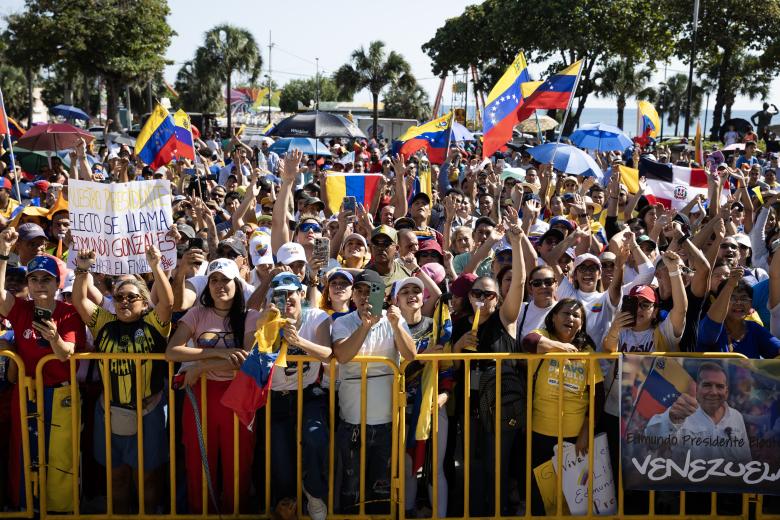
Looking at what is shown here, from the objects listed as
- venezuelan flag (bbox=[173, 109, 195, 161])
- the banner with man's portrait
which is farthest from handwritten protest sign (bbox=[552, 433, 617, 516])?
venezuelan flag (bbox=[173, 109, 195, 161])

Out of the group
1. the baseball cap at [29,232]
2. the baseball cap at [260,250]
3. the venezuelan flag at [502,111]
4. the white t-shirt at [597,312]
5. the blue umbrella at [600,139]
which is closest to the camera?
the white t-shirt at [597,312]

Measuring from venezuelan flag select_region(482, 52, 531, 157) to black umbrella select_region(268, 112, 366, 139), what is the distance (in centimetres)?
609

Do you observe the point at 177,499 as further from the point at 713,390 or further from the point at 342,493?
the point at 713,390

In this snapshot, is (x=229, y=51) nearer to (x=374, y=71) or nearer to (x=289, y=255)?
(x=374, y=71)

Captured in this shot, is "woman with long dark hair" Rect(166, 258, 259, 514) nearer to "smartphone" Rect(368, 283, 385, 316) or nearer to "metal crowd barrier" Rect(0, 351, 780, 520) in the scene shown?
"metal crowd barrier" Rect(0, 351, 780, 520)

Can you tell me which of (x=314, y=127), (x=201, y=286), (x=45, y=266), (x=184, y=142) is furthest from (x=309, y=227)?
(x=314, y=127)

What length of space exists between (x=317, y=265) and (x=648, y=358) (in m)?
2.16

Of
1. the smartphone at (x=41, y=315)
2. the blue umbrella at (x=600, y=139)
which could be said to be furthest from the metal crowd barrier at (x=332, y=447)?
the blue umbrella at (x=600, y=139)

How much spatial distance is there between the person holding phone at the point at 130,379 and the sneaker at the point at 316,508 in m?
0.92

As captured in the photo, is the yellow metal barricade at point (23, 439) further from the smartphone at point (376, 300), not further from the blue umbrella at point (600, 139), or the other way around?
the blue umbrella at point (600, 139)

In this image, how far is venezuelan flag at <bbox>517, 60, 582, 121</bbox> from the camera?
38.3 ft

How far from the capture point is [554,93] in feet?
38.7

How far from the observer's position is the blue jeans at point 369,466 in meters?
4.81

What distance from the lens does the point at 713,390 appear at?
182 inches
